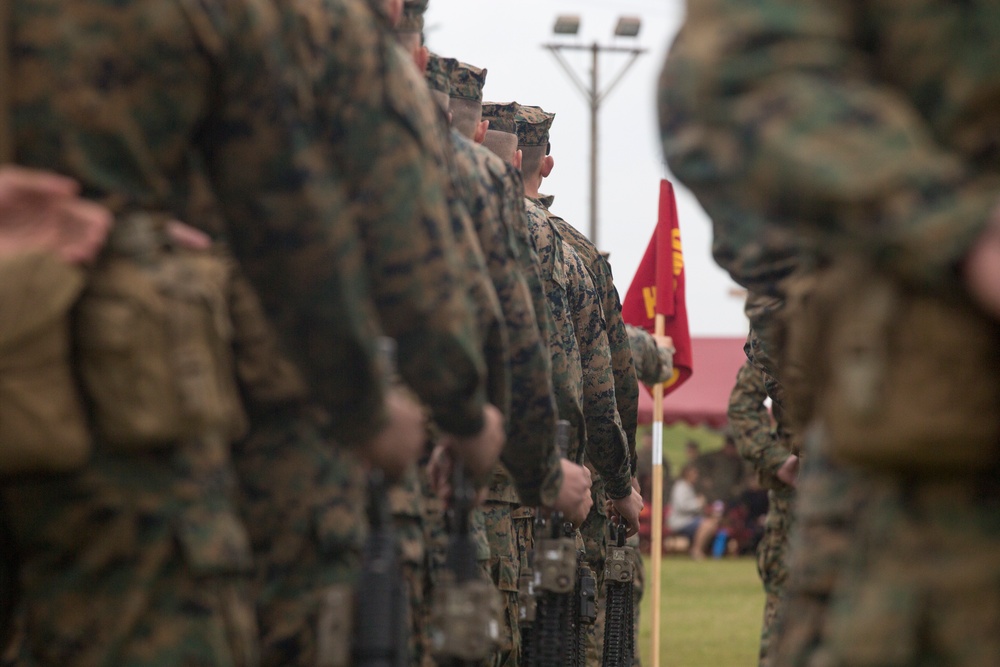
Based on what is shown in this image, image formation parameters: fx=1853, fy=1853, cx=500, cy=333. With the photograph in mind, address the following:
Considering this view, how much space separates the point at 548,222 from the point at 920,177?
6.23 metres

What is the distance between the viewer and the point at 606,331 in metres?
9.74

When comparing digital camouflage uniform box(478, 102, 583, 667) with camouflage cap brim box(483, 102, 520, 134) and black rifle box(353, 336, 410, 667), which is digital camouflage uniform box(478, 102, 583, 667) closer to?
camouflage cap brim box(483, 102, 520, 134)

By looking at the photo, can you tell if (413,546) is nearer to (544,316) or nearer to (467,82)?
(544,316)

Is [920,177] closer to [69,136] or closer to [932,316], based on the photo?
[932,316]

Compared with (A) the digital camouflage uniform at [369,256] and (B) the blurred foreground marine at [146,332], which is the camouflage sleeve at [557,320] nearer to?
(A) the digital camouflage uniform at [369,256]

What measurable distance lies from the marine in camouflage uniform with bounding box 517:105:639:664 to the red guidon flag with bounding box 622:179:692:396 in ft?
8.55

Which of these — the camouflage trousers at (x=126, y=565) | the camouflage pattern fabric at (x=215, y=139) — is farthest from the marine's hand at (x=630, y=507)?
the camouflage trousers at (x=126, y=565)

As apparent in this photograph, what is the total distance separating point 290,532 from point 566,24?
32.4 meters

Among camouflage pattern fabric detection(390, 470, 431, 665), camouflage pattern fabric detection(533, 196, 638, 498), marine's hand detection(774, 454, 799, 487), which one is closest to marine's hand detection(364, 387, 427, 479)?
camouflage pattern fabric detection(390, 470, 431, 665)

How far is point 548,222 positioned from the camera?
8.76 meters

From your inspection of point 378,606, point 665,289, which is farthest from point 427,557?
point 665,289

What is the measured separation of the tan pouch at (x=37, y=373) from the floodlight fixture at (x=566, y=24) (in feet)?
107

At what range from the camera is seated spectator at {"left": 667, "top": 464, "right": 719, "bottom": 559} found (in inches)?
1289

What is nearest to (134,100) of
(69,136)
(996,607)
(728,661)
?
(69,136)
